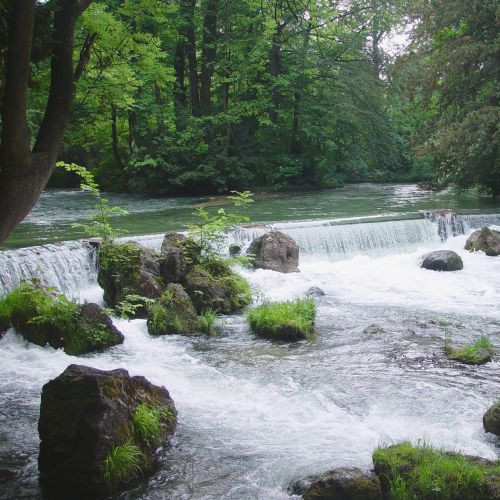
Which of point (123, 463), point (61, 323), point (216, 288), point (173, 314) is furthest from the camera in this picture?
point (216, 288)

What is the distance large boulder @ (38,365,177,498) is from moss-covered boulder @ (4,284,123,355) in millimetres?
3150

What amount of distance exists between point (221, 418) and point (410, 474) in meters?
2.38

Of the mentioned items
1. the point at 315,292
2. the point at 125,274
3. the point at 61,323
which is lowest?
the point at 315,292

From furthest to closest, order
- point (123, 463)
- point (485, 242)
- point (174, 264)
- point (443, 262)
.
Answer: point (485, 242) < point (443, 262) < point (174, 264) < point (123, 463)

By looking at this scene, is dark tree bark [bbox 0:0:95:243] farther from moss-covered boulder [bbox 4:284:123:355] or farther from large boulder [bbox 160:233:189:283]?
large boulder [bbox 160:233:189:283]

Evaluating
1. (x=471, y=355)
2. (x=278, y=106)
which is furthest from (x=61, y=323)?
(x=278, y=106)

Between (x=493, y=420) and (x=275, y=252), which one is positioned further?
(x=275, y=252)

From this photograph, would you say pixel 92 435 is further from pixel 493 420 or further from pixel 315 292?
pixel 315 292

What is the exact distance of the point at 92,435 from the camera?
16.8 ft

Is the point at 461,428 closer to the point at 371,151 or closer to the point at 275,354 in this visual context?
the point at 275,354

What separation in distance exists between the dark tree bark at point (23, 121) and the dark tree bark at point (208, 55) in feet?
79.7

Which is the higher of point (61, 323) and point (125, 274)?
point (125, 274)

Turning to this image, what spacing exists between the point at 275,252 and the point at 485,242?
6.08 meters

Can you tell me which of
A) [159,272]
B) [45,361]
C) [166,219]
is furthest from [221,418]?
[166,219]
